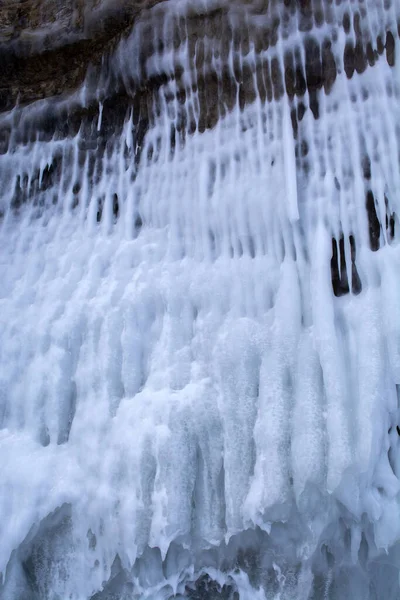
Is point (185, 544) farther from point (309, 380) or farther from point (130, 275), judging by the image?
point (130, 275)

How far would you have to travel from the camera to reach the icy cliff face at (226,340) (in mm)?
3150

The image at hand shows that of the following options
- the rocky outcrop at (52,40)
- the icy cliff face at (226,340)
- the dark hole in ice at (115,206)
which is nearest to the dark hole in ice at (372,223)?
the icy cliff face at (226,340)

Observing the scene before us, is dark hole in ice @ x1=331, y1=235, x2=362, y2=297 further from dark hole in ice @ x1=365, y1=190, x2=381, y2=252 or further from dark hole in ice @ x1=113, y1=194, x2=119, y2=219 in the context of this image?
dark hole in ice @ x1=113, y1=194, x2=119, y2=219

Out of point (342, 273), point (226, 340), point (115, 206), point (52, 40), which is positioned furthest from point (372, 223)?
point (52, 40)

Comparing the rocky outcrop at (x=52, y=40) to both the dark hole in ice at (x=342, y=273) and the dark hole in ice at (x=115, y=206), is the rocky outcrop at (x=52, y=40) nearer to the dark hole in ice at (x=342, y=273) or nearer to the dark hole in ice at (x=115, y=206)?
the dark hole in ice at (x=115, y=206)

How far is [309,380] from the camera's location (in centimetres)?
321

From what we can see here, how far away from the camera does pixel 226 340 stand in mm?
3447

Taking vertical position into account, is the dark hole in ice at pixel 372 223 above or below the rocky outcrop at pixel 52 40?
below

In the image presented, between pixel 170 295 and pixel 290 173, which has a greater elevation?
pixel 290 173

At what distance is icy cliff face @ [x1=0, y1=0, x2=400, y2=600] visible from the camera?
10.3 ft

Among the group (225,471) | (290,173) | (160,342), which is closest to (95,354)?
(160,342)

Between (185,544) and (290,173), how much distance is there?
2039 millimetres

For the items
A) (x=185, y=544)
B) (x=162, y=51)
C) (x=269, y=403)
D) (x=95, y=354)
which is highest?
(x=162, y=51)

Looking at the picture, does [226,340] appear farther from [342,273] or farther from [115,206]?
[115,206]
